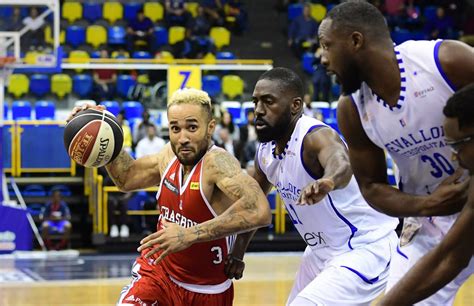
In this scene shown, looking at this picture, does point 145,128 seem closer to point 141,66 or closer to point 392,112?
point 141,66

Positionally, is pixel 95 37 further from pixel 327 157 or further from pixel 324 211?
pixel 327 157

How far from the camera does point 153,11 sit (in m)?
20.8

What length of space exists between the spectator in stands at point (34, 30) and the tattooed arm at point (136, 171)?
28.9 feet

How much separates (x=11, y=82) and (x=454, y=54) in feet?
50.1

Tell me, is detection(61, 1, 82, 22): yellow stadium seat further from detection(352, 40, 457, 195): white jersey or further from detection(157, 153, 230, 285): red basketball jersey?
detection(352, 40, 457, 195): white jersey

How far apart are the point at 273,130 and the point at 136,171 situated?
107cm

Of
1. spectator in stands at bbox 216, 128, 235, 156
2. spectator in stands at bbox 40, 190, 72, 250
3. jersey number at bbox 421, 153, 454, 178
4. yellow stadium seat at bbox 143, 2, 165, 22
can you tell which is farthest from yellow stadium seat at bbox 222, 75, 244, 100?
jersey number at bbox 421, 153, 454, 178

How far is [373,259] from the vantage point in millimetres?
5453

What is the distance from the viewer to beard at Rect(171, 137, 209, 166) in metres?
5.52

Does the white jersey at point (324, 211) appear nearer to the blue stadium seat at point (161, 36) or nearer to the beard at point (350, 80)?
the beard at point (350, 80)

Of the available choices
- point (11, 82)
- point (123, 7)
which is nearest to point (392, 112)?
point (11, 82)

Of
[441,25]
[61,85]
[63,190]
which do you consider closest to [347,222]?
[63,190]

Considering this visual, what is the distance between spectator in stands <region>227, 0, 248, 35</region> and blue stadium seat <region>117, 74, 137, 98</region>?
12.5 feet

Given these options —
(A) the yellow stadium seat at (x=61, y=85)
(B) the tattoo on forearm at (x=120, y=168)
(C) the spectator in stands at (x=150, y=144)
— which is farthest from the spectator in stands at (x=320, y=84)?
(B) the tattoo on forearm at (x=120, y=168)
